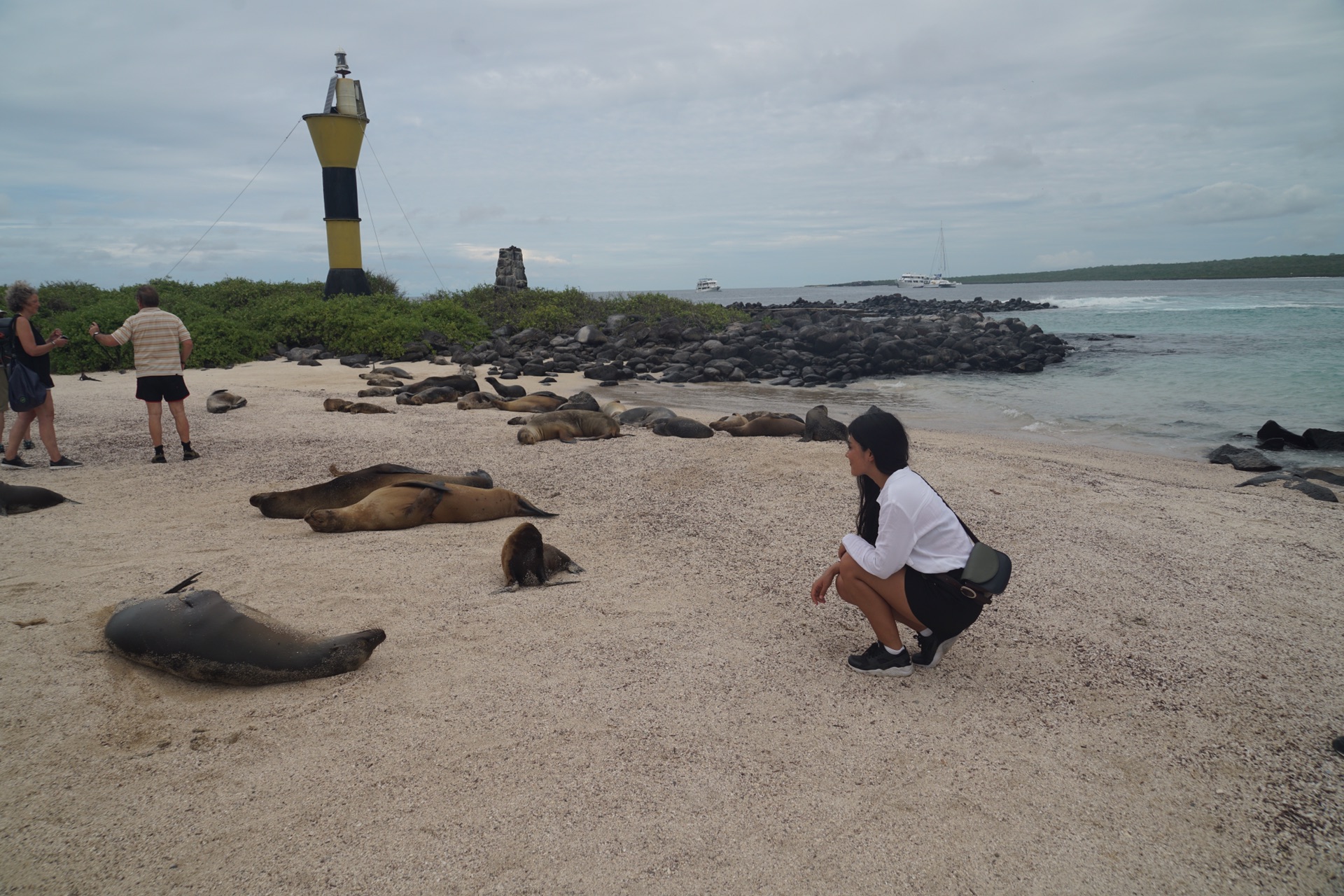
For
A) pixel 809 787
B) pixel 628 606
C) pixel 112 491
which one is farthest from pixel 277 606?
pixel 112 491

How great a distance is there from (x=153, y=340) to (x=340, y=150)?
1469 cm

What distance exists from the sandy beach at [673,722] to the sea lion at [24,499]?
110mm

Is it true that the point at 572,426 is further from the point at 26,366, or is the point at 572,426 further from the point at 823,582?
the point at 823,582

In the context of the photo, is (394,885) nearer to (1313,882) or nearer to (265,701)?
(265,701)

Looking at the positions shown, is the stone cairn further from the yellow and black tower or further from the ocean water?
the ocean water

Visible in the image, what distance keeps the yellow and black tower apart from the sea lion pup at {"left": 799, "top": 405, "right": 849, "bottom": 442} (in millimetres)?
16361

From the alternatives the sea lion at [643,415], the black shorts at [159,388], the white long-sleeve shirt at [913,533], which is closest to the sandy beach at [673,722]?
the white long-sleeve shirt at [913,533]

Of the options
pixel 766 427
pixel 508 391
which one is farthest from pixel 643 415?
pixel 508 391

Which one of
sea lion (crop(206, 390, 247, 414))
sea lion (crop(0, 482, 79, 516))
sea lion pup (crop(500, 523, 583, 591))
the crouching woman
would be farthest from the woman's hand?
sea lion (crop(206, 390, 247, 414))

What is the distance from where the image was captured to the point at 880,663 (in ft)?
12.2

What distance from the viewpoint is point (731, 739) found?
319 centimetres

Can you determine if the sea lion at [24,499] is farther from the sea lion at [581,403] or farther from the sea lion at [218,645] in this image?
the sea lion at [581,403]

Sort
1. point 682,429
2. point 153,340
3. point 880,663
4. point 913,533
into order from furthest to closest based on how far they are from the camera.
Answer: point 682,429, point 153,340, point 880,663, point 913,533

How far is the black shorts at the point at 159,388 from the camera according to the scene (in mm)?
8023
